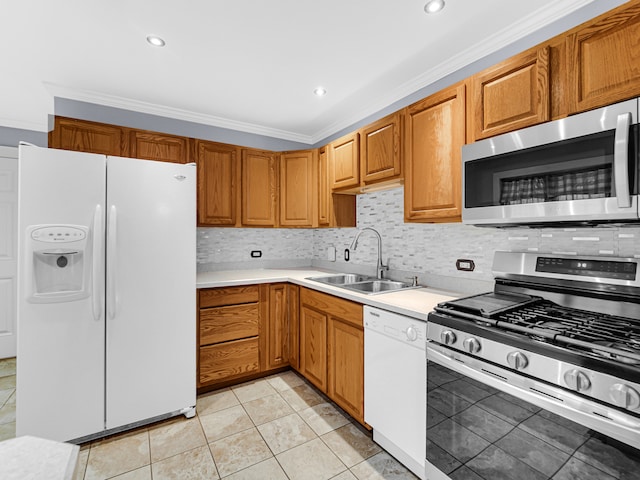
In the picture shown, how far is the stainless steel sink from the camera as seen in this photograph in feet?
8.11

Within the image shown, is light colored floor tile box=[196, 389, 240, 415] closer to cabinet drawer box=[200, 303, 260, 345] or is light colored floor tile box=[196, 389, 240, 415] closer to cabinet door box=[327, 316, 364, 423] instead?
cabinet drawer box=[200, 303, 260, 345]

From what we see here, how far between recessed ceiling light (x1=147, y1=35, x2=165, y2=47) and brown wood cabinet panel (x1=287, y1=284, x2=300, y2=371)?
195 centimetres

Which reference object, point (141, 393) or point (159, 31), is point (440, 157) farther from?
point (141, 393)

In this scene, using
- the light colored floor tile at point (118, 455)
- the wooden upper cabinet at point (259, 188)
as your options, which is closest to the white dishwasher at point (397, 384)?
the light colored floor tile at point (118, 455)

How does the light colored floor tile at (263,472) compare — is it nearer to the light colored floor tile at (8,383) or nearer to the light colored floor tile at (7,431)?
the light colored floor tile at (7,431)

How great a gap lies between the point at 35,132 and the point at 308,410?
3928 mm

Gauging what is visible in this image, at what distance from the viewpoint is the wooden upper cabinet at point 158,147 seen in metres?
2.57

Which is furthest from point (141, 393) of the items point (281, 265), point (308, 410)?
point (281, 265)

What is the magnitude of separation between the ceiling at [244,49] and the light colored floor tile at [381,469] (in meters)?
2.45

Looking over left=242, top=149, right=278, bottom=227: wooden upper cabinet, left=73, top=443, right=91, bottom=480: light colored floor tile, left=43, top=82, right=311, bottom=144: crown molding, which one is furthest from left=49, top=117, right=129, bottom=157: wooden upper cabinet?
left=73, top=443, right=91, bottom=480: light colored floor tile

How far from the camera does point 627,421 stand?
92 centimetres

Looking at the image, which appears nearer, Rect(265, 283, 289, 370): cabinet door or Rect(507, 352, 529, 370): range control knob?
Rect(507, 352, 529, 370): range control knob

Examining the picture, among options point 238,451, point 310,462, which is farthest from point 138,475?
point 310,462

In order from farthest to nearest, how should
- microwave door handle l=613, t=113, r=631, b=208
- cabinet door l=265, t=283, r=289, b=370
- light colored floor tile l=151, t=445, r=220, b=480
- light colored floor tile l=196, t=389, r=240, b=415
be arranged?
cabinet door l=265, t=283, r=289, b=370, light colored floor tile l=196, t=389, r=240, b=415, light colored floor tile l=151, t=445, r=220, b=480, microwave door handle l=613, t=113, r=631, b=208
